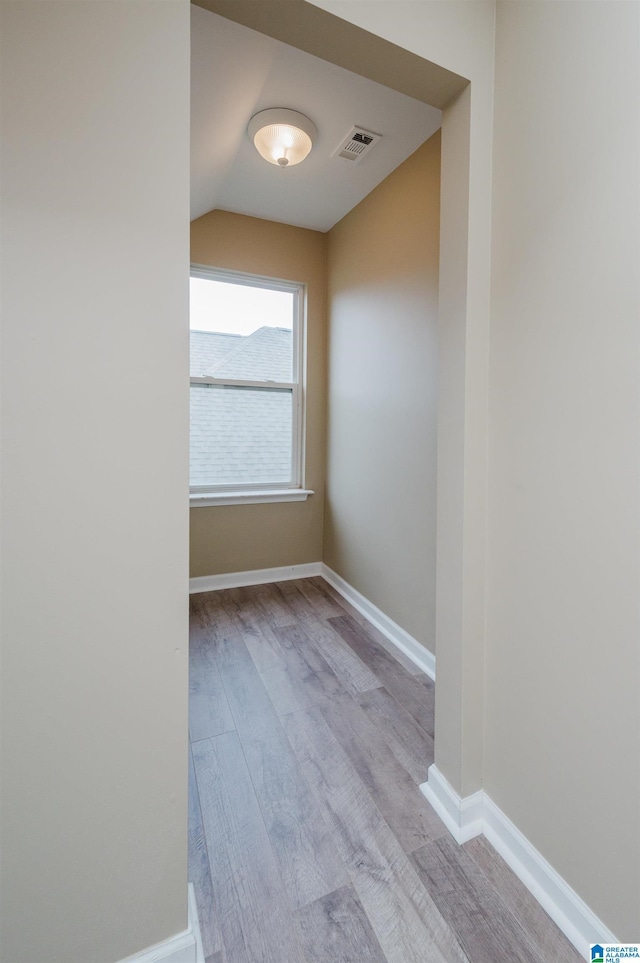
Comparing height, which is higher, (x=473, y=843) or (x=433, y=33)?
(x=433, y=33)

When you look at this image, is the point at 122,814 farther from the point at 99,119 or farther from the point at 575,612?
the point at 99,119

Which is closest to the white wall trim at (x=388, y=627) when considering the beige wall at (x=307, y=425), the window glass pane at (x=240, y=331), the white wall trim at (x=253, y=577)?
the white wall trim at (x=253, y=577)

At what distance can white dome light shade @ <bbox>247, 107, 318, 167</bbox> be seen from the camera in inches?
74.3

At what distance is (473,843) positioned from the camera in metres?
1.26

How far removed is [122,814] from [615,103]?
185 centimetres

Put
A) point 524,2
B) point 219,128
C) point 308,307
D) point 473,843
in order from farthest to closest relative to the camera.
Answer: point 308,307 → point 219,128 → point 473,843 → point 524,2

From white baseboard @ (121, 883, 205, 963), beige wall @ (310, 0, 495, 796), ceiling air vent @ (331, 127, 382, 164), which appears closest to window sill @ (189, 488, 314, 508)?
beige wall @ (310, 0, 495, 796)

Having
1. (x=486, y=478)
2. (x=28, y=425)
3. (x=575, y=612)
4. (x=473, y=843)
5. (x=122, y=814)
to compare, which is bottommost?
(x=473, y=843)

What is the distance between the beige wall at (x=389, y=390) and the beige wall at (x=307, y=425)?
0.16m

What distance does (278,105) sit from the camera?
1.85m

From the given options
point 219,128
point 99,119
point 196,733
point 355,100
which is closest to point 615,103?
point 99,119

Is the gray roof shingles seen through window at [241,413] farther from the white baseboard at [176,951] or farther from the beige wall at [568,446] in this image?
the white baseboard at [176,951]

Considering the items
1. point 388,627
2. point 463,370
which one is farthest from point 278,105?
point 388,627

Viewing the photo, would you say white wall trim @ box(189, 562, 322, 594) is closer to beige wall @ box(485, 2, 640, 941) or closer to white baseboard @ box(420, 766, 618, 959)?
white baseboard @ box(420, 766, 618, 959)
